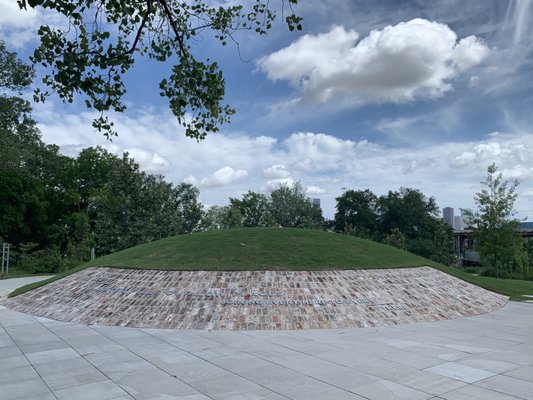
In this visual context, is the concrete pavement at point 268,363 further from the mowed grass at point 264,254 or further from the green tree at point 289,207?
the green tree at point 289,207

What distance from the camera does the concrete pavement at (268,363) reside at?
21.8 feet

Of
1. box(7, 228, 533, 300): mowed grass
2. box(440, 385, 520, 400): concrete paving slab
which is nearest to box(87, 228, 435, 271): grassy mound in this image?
box(7, 228, 533, 300): mowed grass

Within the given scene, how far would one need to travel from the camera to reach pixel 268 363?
820cm

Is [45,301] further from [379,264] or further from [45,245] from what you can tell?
[45,245]

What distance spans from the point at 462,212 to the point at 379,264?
18945 millimetres

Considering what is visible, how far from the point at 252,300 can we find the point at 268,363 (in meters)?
4.39

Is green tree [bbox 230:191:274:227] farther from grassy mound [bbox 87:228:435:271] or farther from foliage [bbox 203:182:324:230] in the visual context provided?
→ grassy mound [bbox 87:228:435:271]

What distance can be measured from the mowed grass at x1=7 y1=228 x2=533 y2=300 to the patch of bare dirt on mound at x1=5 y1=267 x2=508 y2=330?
0.57 metres

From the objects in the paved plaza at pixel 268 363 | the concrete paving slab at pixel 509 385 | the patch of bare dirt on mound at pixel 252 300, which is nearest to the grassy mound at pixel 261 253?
the patch of bare dirt on mound at pixel 252 300

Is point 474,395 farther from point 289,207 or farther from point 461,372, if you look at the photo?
point 289,207

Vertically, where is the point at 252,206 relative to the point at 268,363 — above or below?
above

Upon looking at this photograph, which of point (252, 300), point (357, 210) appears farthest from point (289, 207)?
point (252, 300)

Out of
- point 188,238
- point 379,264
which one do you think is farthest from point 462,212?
point 188,238

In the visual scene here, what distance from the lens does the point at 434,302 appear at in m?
14.0
